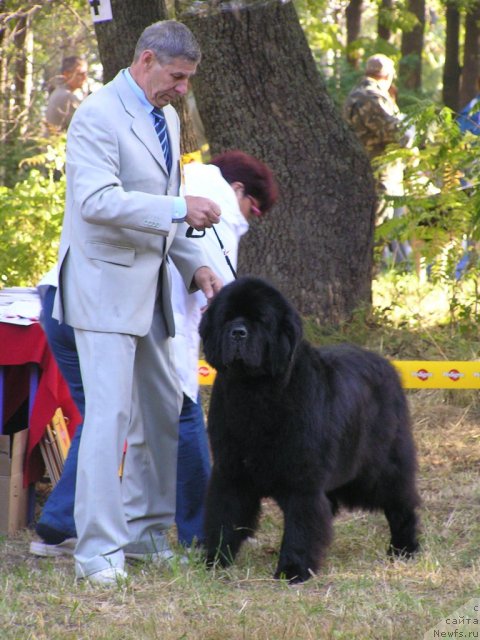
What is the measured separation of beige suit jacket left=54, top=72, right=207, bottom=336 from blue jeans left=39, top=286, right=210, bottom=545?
59 cm

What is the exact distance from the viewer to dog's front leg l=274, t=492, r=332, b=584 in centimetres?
418

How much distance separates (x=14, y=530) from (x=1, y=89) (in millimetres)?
7990

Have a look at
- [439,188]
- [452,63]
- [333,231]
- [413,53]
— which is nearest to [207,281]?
[333,231]

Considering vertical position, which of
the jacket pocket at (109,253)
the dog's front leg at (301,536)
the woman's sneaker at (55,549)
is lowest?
the woman's sneaker at (55,549)

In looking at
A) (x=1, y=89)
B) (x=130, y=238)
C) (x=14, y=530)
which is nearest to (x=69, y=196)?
(x=130, y=238)

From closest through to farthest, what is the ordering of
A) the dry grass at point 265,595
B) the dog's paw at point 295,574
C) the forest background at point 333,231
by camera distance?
the dry grass at point 265,595 → the dog's paw at point 295,574 → the forest background at point 333,231

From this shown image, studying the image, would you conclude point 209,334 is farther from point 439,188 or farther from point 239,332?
point 439,188

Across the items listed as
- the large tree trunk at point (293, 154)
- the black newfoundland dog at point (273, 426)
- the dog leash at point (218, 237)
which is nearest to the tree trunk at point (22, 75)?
the large tree trunk at point (293, 154)

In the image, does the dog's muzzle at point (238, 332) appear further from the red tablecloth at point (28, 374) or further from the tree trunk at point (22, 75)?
the tree trunk at point (22, 75)

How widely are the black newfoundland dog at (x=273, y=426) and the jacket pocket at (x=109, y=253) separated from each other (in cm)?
39

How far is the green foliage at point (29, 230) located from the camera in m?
8.51

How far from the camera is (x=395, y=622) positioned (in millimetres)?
3543

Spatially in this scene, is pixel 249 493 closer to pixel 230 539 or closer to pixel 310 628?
pixel 230 539

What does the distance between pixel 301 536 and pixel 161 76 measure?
189 cm
